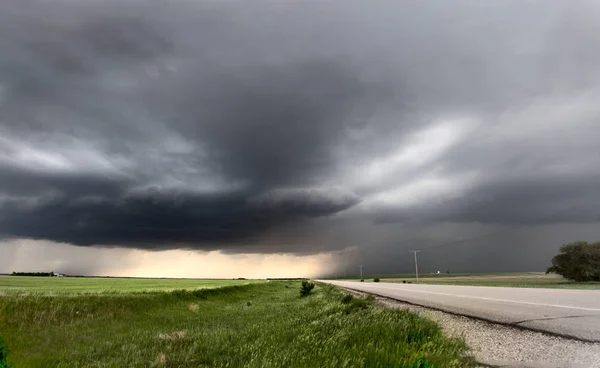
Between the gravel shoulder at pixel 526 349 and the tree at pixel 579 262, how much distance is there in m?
68.3

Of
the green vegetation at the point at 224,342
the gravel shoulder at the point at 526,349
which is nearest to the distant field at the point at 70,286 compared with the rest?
the green vegetation at the point at 224,342

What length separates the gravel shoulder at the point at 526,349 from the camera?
5609 mm

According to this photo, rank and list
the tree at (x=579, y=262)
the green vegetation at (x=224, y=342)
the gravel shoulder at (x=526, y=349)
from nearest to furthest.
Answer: the gravel shoulder at (x=526, y=349), the green vegetation at (x=224, y=342), the tree at (x=579, y=262)

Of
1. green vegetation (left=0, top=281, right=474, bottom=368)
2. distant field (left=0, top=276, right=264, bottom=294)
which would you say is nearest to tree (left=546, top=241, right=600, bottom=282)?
distant field (left=0, top=276, right=264, bottom=294)

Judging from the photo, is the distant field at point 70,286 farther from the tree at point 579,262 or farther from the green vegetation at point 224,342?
the tree at point 579,262

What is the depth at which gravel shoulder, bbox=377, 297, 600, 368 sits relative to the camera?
5609 mm

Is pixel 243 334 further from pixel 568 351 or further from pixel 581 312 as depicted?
pixel 581 312

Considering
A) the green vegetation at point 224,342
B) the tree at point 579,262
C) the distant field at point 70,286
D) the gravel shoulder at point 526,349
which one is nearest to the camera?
the gravel shoulder at point 526,349

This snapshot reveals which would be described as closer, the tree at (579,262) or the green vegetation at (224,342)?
the green vegetation at (224,342)

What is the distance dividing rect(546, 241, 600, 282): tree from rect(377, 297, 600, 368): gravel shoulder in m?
68.3

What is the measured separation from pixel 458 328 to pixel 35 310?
15.1 metres

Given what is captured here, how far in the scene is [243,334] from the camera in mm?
9992

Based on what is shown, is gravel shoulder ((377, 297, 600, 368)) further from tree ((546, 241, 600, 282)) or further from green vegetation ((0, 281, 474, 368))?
→ tree ((546, 241, 600, 282))

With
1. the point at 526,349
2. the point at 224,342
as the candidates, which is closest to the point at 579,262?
the point at 526,349
